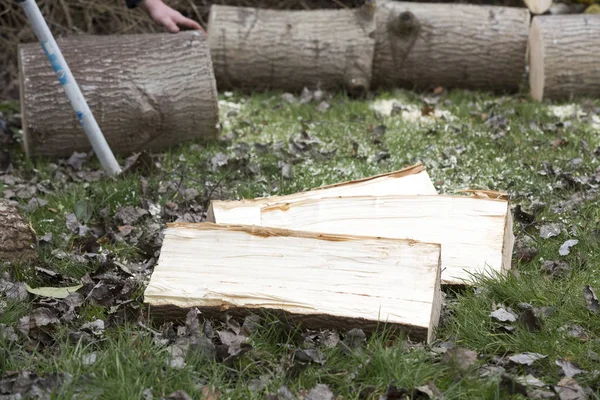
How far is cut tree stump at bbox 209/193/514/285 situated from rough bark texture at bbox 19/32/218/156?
191cm

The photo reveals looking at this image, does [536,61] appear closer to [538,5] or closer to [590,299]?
[538,5]

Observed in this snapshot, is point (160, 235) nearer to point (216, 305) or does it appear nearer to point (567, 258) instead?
point (216, 305)

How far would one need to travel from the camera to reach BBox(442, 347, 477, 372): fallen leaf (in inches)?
103

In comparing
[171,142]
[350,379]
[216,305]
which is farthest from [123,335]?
[171,142]

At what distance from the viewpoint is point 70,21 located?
23.0 feet

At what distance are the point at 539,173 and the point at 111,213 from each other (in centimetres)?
253

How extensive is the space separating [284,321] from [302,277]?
0.65 feet

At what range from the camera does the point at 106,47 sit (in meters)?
5.31

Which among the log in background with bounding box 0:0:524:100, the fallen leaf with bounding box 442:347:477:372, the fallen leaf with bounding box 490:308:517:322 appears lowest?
the log in background with bounding box 0:0:524:100

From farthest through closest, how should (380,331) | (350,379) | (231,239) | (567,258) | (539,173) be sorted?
(539,173)
(567,258)
(231,239)
(380,331)
(350,379)

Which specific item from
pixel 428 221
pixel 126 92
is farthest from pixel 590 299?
pixel 126 92

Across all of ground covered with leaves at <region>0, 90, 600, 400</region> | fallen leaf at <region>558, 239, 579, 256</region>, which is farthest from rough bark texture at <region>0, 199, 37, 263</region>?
fallen leaf at <region>558, 239, 579, 256</region>

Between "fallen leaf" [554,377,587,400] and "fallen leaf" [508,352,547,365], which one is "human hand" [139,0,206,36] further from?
"fallen leaf" [554,377,587,400]

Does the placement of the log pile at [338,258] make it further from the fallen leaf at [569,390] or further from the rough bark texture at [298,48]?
the rough bark texture at [298,48]
